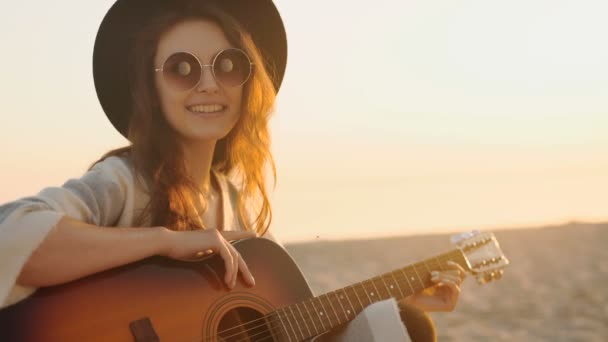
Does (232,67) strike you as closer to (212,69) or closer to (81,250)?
(212,69)

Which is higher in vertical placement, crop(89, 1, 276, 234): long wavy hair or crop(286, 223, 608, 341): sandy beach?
crop(89, 1, 276, 234): long wavy hair

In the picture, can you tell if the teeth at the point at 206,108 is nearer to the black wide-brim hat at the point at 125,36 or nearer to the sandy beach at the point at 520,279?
the black wide-brim hat at the point at 125,36

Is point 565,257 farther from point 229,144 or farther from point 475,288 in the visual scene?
point 229,144

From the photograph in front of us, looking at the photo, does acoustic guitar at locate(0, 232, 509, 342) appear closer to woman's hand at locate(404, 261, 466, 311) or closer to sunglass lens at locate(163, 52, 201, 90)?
woman's hand at locate(404, 261, 466, 311)

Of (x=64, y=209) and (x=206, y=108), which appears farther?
(x=206, y=108)

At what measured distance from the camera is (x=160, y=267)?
90.1 inches

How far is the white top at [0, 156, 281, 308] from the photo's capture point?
208 cm

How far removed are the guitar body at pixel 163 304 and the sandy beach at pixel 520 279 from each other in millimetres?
3240

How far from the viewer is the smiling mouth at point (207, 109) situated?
2.70 meters

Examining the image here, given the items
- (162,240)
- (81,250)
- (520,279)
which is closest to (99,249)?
(81,250)

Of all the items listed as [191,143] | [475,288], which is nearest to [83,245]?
[191,143]

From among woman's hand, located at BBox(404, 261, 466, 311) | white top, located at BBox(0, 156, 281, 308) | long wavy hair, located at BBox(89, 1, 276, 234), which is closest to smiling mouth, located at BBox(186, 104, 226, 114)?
long wavy hair, located at BBox(89, 1, 276, 234)

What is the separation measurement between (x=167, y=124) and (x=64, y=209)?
569 millimetres

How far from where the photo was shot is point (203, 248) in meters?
2.32
